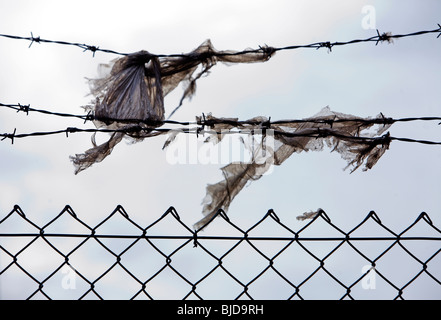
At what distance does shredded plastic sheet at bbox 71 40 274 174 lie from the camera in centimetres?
353

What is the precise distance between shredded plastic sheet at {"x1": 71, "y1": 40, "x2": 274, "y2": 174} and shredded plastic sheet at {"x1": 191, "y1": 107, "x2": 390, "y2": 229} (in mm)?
495

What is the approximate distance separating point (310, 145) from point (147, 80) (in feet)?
3.45

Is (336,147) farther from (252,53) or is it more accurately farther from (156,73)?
(156,73)

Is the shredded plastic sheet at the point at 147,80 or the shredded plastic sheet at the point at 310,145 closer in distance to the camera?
the shredded plastic sheet at the point at 310,145

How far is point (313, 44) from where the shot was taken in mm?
3430

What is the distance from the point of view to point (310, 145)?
3463 millimetres

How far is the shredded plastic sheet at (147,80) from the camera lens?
11.6ft

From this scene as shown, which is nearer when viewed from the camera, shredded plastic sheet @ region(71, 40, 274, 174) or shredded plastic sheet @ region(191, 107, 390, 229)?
shredded plastic sheet @ region(191, 107, 390, 229)

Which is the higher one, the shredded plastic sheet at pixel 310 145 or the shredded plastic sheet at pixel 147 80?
the shredded plastic sheet at pixel 147 80

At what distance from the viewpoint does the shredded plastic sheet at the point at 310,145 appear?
3029mm

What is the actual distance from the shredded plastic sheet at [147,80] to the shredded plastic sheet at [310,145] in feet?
1.62

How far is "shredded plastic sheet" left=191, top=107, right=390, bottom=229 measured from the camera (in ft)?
9.94

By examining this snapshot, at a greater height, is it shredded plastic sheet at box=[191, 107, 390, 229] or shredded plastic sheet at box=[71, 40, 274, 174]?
shredded plastic sheet at box=[71, 40, 274, 174]
